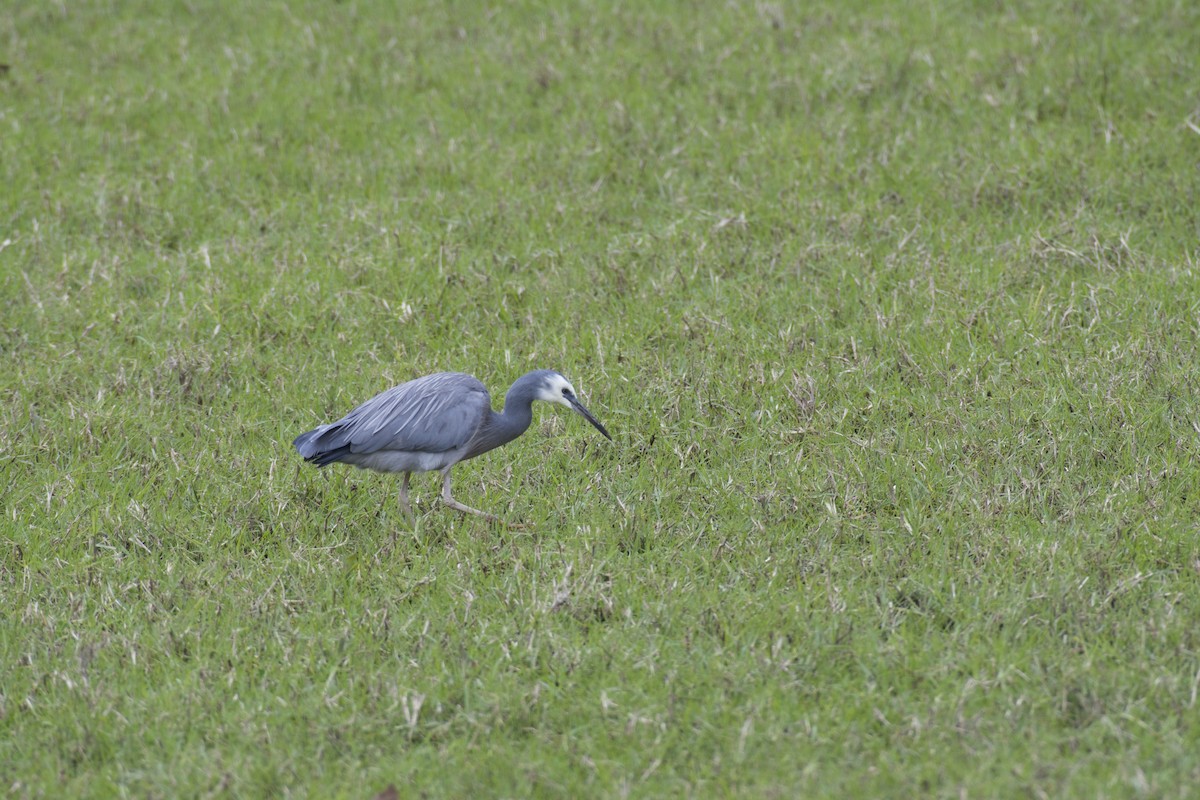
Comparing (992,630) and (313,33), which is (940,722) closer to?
(992,630)

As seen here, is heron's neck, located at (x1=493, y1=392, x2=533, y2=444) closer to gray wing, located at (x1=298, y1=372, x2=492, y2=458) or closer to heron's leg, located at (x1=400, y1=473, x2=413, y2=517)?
gray wing, located at (x1=298, y1=372, x2=492, y2=458)

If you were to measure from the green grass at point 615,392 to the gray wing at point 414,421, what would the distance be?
14.5 inches

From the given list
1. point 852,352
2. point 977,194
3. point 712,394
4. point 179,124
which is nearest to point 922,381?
point 852,352

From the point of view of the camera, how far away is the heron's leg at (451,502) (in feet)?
21.7

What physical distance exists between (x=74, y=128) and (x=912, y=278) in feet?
20.8

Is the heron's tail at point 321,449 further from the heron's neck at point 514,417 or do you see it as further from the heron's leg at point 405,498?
the heron's neck at point 514,417

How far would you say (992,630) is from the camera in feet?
17.9

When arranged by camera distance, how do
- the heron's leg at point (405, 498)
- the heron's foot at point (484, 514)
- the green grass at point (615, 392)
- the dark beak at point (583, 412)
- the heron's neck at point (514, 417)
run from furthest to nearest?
the dark beak at point (583, 412) → the heron's neck at point (514, 417) → the heron's leg at point (405, 498) → the heron's foot at point (484, 514) → the green grass at point (615, 392)

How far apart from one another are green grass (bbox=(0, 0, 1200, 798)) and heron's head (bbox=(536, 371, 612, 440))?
0.27m

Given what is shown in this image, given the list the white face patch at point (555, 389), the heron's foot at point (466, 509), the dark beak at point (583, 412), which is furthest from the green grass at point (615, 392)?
the white face patch at point (555, 389)

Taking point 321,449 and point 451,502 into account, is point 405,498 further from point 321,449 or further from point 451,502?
point 321,449

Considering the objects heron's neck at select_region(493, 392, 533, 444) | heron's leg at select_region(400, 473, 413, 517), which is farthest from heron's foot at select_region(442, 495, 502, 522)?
heron's neck at select_region(493, 392, 533, 444)

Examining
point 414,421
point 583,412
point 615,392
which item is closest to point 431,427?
point 414,421

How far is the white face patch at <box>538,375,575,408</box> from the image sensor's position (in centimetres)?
701
